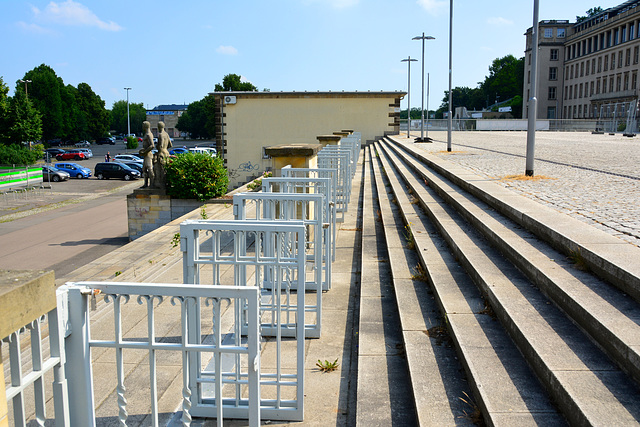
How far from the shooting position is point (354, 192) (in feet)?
48.1

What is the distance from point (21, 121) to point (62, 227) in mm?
34334

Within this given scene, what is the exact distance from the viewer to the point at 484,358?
3713mm

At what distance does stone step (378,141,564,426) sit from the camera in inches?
121

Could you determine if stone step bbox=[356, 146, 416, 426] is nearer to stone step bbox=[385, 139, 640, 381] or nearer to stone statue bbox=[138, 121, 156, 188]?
stone step bbox=[385, 139, 640, 381]

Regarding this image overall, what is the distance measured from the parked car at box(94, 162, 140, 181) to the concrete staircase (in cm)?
4412

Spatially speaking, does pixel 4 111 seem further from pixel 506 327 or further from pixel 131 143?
pixel 506 327

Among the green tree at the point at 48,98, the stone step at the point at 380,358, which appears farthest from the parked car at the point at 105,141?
the stone step at the point at 380,358

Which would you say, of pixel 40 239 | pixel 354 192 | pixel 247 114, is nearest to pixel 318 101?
pixel 247 114

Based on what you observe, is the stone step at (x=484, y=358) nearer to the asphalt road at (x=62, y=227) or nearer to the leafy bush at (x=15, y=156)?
the asphalt road at (x=62, y=227)

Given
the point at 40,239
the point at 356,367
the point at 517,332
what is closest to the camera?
the point at 517,332

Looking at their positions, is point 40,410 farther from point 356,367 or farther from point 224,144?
point 224,144

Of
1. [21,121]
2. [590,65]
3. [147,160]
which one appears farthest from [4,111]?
[590,65]

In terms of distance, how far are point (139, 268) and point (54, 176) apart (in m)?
42.8

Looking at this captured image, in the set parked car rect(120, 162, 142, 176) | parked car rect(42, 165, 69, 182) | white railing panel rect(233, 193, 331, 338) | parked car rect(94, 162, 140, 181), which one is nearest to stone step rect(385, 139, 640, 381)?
white railing panel rect(233, 193, 331, 338)
